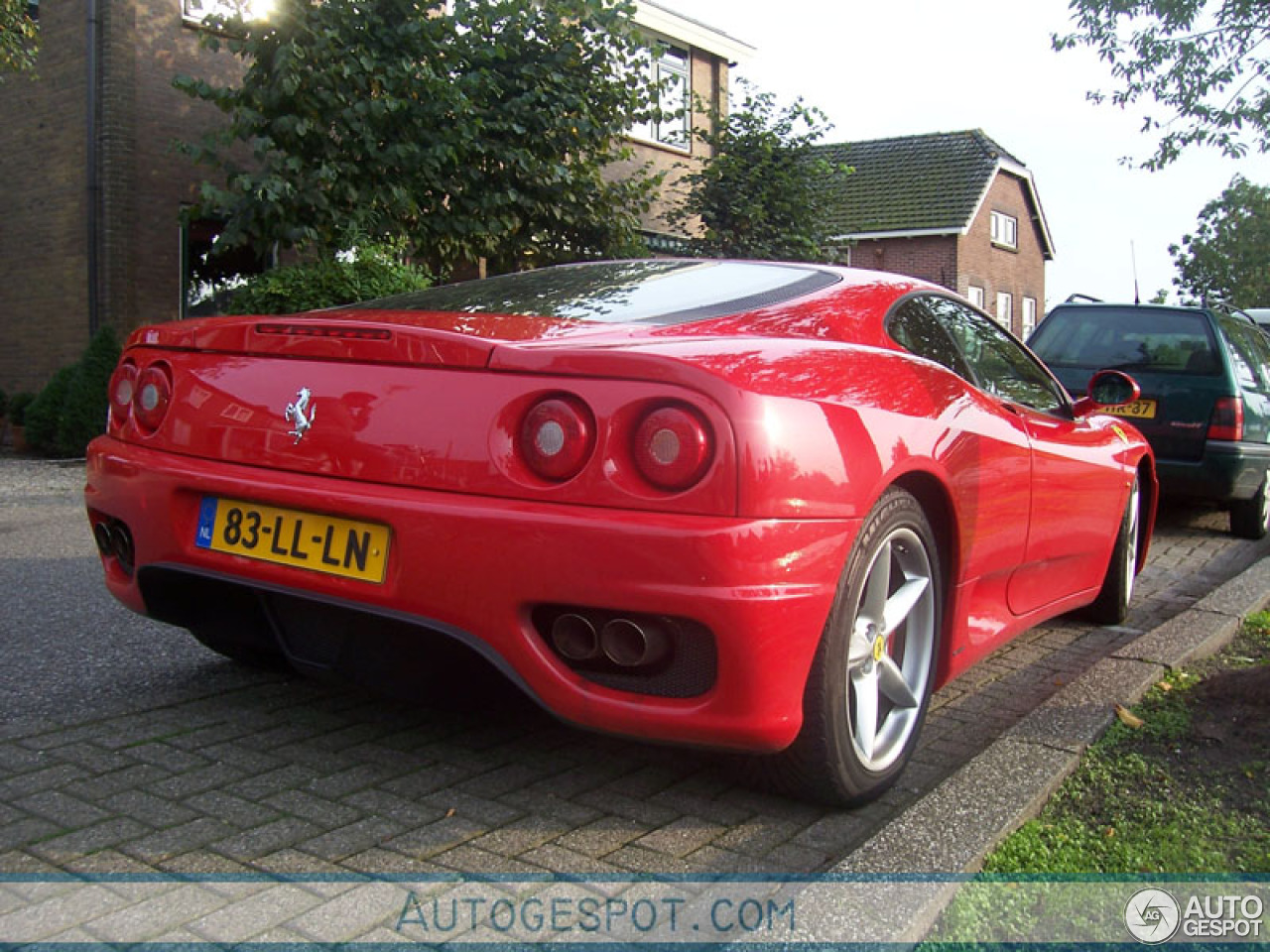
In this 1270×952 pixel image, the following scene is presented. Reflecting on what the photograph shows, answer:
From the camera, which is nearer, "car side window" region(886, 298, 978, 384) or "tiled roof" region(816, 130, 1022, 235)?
"car side window" region(886, 298, 978, 384)

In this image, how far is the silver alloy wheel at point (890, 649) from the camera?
2.79 m

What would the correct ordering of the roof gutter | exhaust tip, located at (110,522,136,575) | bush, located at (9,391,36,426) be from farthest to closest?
bush, located at (9,391,36,426)
the roof gutter
exhaust tip, located at (110,522,136,575)

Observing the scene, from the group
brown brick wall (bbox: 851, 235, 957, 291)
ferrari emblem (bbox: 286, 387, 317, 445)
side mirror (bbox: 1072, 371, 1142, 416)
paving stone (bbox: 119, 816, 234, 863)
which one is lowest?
paving stone (bbox: 119, 816, 234, 863)

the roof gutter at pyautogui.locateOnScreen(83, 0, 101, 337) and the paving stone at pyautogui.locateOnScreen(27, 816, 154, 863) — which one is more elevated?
the roof gutter at pyautogui.locateOnScreen(83, 0, 101, 337)

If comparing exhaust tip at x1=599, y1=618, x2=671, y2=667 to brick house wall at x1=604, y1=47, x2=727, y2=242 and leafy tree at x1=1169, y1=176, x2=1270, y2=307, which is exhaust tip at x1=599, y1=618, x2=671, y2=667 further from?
leafy tree at x1=1169, y1=176, x2=1270, y2=307

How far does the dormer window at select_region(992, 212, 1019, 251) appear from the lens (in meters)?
32.1

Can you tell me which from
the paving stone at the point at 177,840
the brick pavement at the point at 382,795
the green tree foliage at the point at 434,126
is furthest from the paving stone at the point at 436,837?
the green tree foliage at the point at 434,126

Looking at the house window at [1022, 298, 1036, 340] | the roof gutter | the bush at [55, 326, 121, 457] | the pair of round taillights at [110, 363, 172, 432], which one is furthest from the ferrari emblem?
the house window at [1022, 298, 1036, 340]

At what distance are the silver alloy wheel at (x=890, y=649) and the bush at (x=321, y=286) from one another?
7.42 metres

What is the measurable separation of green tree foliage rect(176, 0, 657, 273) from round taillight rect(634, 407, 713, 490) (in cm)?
881

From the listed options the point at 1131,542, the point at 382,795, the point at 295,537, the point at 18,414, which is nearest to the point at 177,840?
the point at 382,795

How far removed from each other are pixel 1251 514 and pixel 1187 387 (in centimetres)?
107

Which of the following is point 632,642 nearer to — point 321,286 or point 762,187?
point 321,286

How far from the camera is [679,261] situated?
370 cm
